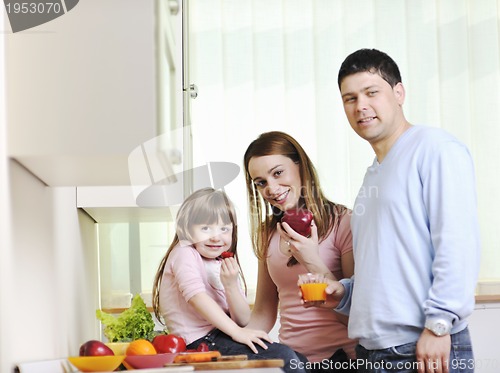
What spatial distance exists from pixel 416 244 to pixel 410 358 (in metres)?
0.22

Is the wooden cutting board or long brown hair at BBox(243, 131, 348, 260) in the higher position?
long brown hair at BBox(243, 131, 348, 260)

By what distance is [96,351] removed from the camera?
1436 mm

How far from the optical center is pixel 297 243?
1.78 metres

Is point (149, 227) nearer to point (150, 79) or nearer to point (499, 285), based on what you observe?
point (499, 285)

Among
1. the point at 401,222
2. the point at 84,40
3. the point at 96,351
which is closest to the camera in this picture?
the point at 84,40

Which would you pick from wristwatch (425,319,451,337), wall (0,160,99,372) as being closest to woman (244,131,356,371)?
wristwatch (425,319,451,337)

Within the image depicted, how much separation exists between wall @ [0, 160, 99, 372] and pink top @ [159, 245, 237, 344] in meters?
0.25

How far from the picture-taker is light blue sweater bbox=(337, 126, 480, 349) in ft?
4.84

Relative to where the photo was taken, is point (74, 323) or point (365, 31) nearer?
point (74, 323)

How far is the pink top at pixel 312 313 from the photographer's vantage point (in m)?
1.84

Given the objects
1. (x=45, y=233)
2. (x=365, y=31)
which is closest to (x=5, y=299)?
(x=45, y=233)

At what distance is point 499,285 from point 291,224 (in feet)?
5.05

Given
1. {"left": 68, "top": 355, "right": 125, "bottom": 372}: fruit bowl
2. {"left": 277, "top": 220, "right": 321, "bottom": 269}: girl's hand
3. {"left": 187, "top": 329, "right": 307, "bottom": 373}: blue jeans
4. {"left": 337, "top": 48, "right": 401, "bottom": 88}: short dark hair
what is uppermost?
{"left": 337, "top": 48, "right": 401, "bottom": 88}: short dark hair

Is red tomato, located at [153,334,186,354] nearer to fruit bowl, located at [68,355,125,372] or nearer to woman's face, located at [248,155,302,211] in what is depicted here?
fruit bowl, located at [68,355,125,372]
